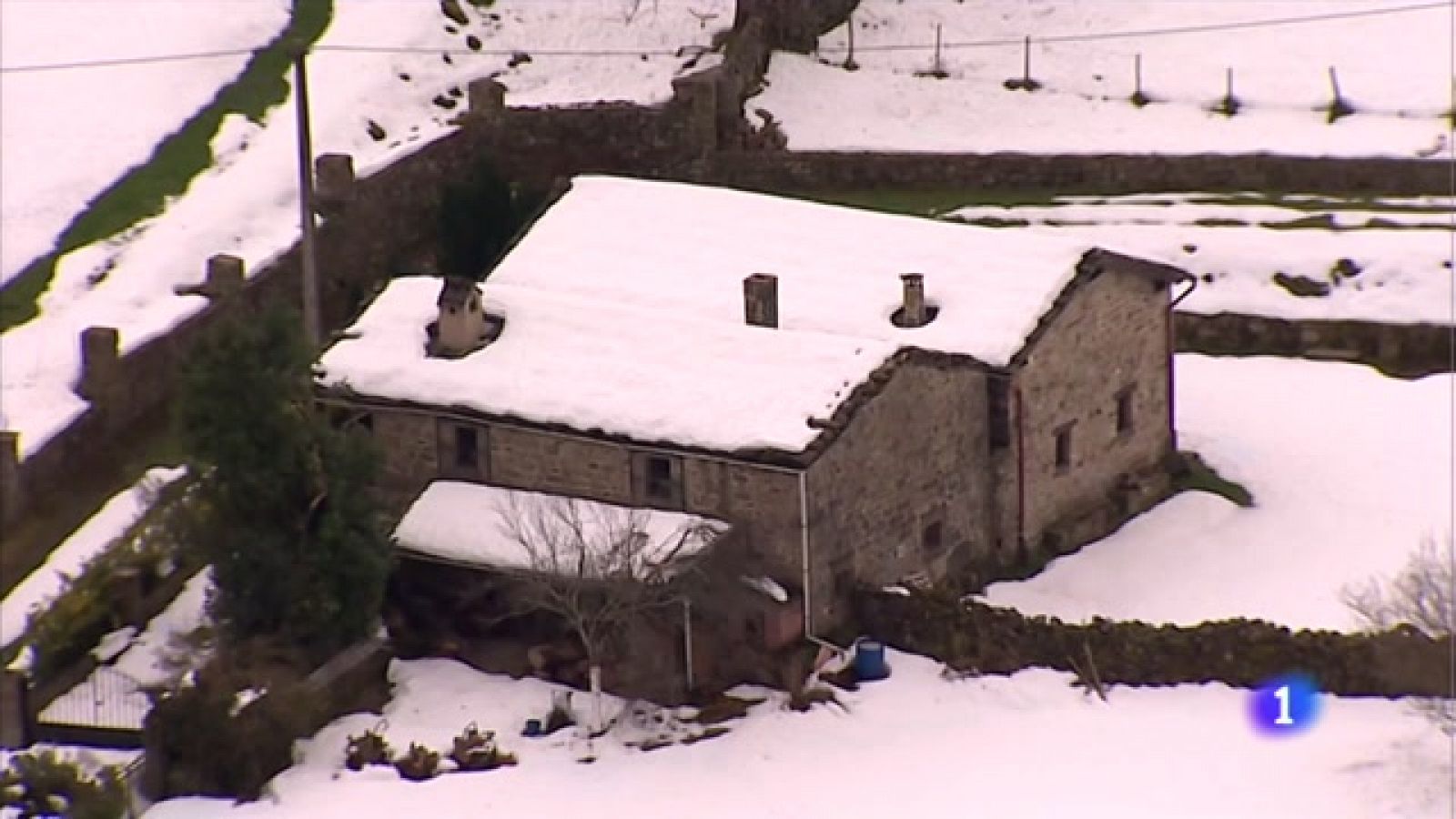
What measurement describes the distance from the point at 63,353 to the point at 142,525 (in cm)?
458

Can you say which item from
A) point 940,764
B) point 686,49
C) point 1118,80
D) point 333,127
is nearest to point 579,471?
point 940,764

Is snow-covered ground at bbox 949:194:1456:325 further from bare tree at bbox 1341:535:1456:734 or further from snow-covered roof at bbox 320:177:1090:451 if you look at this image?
bare tree at bbox 1341:535:1456:734

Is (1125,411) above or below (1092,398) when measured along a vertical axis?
below

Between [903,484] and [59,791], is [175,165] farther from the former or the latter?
[59,791]

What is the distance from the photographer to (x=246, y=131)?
5916cm

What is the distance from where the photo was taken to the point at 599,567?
4175cm

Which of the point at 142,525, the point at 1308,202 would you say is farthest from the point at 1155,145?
the point at 142,525

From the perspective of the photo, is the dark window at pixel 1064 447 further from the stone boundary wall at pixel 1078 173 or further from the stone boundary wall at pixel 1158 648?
the stone boundary wall at pixel 1078 173

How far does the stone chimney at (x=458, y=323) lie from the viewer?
45969 mm

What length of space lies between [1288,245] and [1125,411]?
8920 millimetres

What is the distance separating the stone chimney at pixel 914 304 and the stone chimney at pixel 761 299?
1.83 m

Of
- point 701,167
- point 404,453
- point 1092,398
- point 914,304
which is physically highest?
point 914,304

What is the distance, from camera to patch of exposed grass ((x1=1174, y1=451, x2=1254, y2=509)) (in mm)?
49469

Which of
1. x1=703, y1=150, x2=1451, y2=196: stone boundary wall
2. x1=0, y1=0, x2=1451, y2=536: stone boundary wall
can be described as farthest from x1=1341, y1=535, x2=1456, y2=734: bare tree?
x1=703, y1=150, x2=1451, y2=196: stone boundary wall
